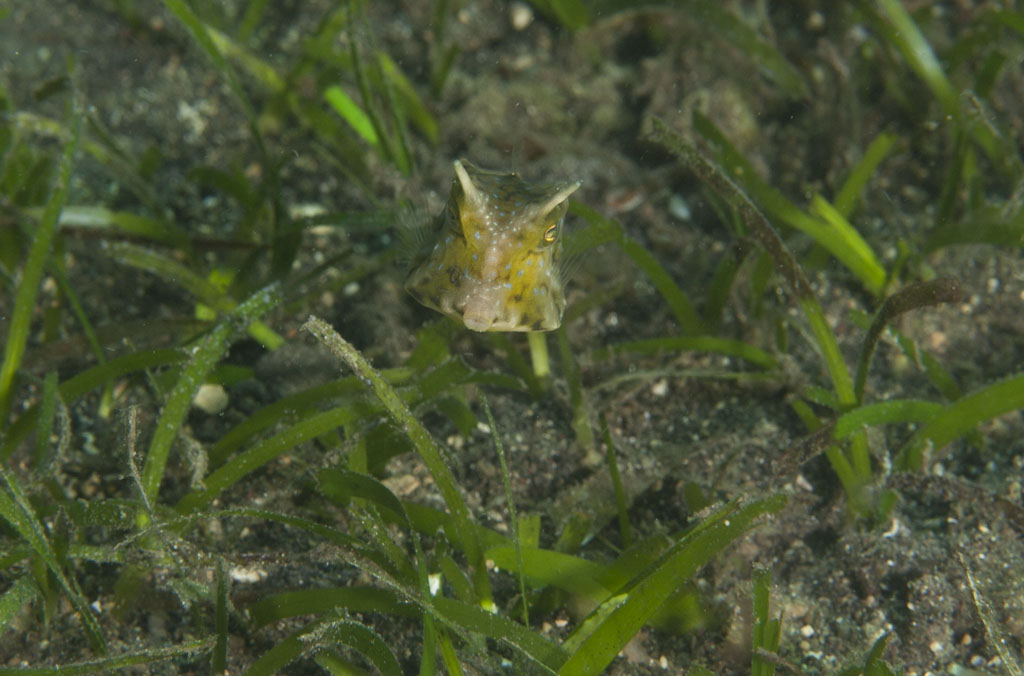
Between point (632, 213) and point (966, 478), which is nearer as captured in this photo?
point (966, 478)

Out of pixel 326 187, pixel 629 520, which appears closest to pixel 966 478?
pixel 629 520

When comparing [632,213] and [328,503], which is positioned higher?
[632,213]

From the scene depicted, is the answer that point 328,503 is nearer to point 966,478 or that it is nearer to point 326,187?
point 326,187

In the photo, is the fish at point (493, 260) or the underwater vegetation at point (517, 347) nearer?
the underwater vegetation at point (517, 347)

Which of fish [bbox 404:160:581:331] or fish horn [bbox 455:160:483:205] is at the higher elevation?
fish horn [bbox 455:160:483:205]

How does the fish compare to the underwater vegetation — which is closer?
the underwater vegetation

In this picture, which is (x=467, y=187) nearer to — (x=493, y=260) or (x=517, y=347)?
(x=493, y=260)
